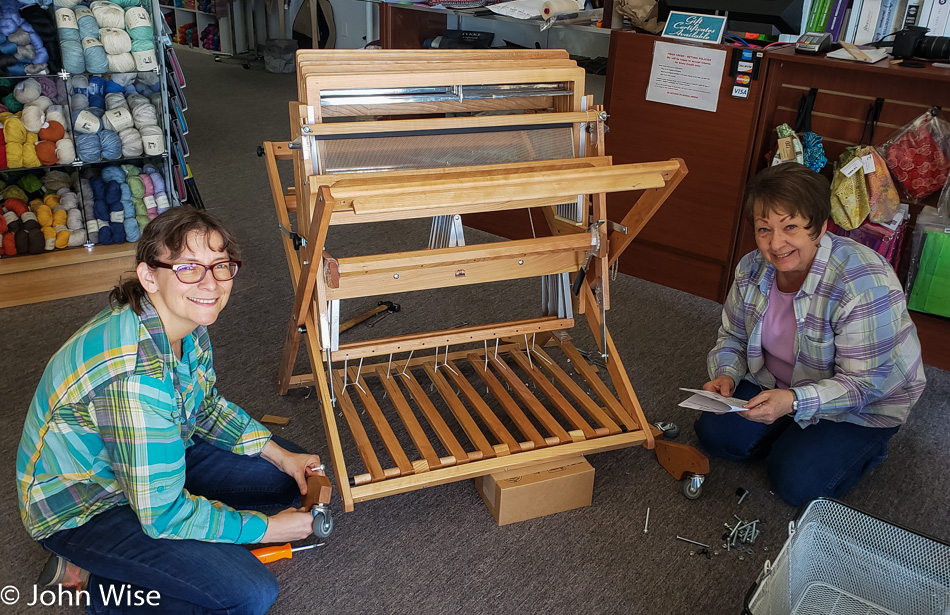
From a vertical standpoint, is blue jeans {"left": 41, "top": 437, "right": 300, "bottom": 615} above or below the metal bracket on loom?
below

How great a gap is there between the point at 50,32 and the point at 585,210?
2.20m

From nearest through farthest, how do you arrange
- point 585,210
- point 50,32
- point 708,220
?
point 585,210 → point 50,32 → point 708,220

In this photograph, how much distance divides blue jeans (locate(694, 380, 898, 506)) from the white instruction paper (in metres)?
0.31

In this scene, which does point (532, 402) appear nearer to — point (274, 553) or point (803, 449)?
point (803, 449)

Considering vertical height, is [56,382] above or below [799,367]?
above

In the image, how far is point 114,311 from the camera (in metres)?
1.53

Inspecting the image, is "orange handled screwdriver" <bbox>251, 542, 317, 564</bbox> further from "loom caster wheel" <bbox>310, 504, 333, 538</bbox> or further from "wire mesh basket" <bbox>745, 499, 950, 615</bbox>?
"wire mesh basket" <bbox>745, 499, 950, 615</bbox>

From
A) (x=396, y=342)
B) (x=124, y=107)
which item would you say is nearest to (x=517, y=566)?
A: (x=396, y=342)

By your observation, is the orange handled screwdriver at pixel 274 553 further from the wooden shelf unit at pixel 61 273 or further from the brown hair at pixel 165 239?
the wooden shelf unit at pixel 61 273

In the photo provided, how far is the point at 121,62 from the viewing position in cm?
315

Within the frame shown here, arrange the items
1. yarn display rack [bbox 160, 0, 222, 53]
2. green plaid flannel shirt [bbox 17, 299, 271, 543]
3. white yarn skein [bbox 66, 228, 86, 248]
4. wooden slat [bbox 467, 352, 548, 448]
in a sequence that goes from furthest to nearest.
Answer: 1. yarn display rack [bbox 160, 0, 222, 53]
2. white yarn skein [bbox 66, 228, 86, 248]
3. wooden slat [bbox 467, 352, 548, 448]
4. green plaid flannel shirt [bbox 17, 299, 271, 543]

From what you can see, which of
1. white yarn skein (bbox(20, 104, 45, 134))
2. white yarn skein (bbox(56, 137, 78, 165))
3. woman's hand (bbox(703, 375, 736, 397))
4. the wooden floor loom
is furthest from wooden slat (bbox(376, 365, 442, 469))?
white yarn skein (bbox(20, 104, 45, 134))

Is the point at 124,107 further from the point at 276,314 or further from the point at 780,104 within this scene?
the point at 780,104

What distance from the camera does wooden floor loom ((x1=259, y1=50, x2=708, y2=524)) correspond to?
1.94m
